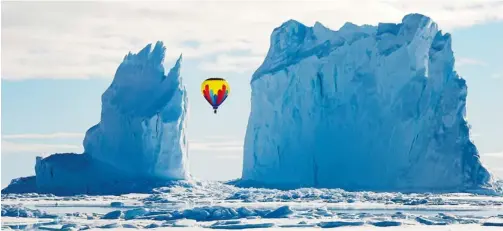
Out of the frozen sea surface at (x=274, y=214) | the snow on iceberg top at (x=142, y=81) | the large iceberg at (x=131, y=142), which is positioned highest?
the snow on iceberg top at (x=142, y=81)

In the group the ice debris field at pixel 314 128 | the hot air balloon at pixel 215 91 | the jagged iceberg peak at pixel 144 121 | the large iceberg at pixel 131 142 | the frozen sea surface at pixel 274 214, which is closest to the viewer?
the frozen sea surface at pixel 274 214

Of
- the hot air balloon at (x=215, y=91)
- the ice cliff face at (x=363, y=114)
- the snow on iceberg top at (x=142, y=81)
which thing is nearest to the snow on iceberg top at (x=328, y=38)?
the ice cliff face at (x=363, y=114)

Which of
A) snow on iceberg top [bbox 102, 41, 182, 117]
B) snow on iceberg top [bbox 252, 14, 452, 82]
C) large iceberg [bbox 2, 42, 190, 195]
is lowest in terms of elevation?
large iceberg [bbox 2, 42, 190, 195]

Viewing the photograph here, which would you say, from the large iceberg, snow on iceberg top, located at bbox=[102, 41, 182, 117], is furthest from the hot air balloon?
snow on iceberg top, located at bbox=[102, 41, 182, 117]

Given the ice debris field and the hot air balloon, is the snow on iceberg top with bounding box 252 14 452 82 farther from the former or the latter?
the hot air balloon

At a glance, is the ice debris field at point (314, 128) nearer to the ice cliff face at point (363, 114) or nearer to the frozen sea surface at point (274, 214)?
the ice cliff face at point (363, 114)

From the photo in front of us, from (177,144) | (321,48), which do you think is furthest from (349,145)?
(177,144)
